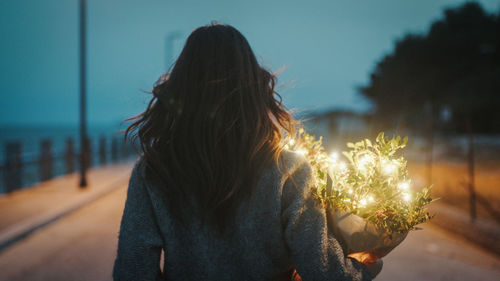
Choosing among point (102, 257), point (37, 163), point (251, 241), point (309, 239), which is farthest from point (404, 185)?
point (37, 163)

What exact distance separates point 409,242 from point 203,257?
507 centimetres

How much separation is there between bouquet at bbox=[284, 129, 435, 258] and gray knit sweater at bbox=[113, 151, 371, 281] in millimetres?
69

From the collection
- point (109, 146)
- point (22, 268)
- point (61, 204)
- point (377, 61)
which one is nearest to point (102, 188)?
point (61, 204)

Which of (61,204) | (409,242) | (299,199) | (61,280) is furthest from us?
(61,204)

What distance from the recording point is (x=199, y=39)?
4.64ft

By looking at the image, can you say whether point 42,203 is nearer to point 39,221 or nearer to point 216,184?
point 39,221

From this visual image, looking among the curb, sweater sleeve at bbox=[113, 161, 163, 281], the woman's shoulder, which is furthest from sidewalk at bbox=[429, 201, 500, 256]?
the curb

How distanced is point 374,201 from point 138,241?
0.96 metres

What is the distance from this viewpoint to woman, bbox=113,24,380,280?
4.37 ft

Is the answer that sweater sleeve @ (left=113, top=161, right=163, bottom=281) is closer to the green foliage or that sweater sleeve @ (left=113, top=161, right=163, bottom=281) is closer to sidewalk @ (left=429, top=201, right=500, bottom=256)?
the green foliage

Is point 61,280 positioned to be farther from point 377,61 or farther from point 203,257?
point 377,61

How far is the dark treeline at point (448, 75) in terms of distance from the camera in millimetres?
25344

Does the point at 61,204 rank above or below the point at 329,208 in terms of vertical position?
below

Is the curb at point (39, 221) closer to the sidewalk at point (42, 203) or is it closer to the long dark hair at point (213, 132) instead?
the sidewalk at point (42, 203)
